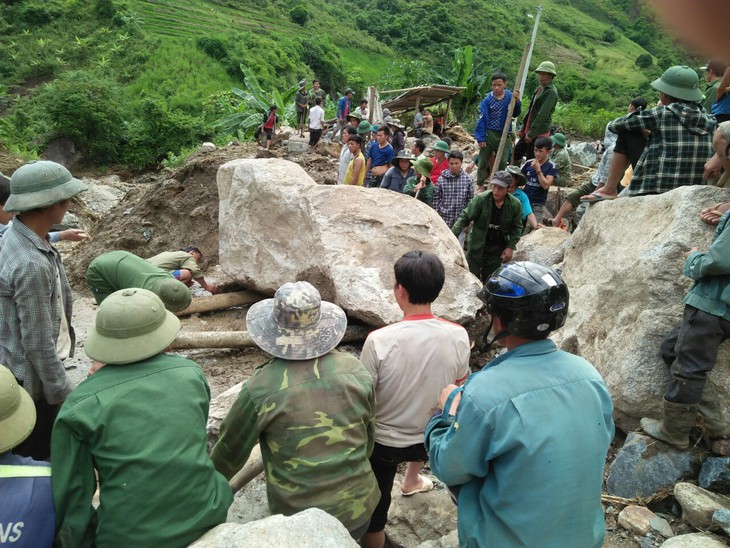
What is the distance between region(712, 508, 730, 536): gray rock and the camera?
2518 millimetres

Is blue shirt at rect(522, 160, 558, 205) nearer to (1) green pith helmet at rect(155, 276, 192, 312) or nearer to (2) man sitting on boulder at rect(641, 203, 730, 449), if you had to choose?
(2) man sitting on boulder at rect(641, 203, 730, 449)

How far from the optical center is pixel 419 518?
304 cm

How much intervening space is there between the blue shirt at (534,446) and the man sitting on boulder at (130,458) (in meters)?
0.97

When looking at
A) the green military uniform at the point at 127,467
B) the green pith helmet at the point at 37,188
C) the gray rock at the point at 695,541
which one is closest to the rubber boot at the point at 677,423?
the gray rock at the point at 695,541

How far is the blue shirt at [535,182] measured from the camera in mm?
6262

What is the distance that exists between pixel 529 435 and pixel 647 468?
2036 mm

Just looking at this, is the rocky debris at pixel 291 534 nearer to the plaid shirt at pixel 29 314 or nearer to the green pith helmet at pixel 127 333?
the green pith helmet at pixel 127 333

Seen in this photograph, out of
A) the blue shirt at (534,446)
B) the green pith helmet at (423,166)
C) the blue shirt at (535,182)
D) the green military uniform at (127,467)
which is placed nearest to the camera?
the blue shirt at (534,446)

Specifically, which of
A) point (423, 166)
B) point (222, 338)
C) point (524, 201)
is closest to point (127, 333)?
point (222, 338)

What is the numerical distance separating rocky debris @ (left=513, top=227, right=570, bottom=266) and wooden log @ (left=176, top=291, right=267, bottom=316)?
2897 mm

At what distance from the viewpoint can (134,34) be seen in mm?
31953

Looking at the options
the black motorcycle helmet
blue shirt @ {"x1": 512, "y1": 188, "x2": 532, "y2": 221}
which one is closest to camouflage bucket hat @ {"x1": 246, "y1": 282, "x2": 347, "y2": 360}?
the black motorcycle helmet

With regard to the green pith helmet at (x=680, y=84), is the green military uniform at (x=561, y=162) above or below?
below

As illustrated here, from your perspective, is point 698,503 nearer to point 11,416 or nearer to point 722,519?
point 722,519
